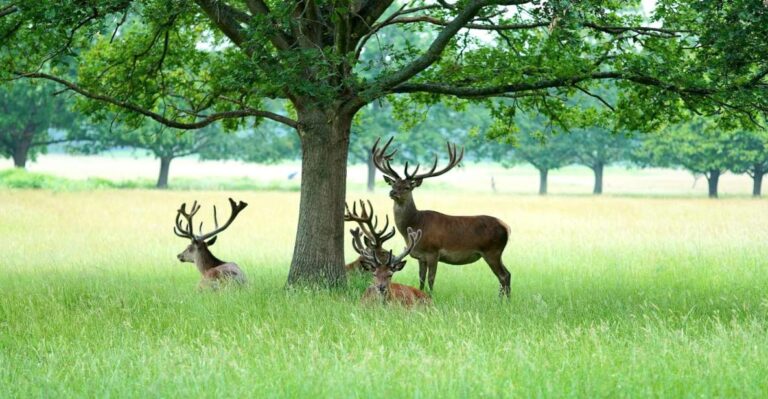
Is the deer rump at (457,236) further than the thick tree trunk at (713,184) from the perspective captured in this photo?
No

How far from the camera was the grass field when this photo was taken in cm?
665

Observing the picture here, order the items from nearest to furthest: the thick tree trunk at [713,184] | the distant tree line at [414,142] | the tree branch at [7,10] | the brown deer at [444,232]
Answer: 1. the brown deer at [444,232]
2. the tree branch at [7,10]
3. the distant tree line at [414,142]
4. the thick tree trunk at [713,184]

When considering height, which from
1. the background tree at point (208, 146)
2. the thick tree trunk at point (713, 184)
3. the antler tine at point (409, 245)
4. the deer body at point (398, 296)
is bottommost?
the deer body at point (398, 296)

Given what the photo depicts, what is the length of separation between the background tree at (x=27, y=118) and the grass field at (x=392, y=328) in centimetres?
2510

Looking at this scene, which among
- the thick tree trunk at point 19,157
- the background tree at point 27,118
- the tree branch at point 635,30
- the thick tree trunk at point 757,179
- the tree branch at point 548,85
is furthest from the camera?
the thick tree trunk at point 757,179

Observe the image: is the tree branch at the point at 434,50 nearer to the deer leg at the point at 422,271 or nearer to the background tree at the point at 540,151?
the deer leg at the point at 422,271

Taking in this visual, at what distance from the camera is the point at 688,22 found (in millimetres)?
12531

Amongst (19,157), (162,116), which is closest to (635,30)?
(162,116)

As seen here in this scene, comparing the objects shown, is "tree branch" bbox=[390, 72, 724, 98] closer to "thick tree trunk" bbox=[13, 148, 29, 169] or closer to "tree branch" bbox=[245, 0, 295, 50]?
"tree branch" bbox=[245, 0, 295, 50]

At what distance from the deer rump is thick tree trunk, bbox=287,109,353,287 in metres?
1.11

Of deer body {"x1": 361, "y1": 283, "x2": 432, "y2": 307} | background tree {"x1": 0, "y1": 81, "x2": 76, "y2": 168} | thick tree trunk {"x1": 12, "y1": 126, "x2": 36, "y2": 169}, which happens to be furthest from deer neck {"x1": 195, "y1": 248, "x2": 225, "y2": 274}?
thick tree trunk {"x1": 12, "y1": 126, "x2": 36, "y2": 169}

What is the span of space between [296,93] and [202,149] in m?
44.3

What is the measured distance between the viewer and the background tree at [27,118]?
142ft

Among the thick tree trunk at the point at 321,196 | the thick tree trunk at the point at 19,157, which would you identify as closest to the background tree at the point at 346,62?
the thick tree trunk at the point at 321,196
